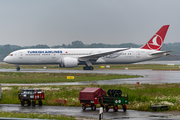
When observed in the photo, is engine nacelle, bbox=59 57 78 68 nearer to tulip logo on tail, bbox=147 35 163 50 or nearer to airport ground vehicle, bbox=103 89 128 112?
tulip logo on tail, bbox=147 35 163 50

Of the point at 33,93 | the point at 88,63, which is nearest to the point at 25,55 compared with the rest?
the point at 88,63

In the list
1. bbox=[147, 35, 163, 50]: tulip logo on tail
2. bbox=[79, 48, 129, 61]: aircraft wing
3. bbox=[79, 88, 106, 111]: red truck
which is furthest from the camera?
bbox=[147, 35, 163, 50]: tulip logo on tail

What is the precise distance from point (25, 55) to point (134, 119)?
46292 mm

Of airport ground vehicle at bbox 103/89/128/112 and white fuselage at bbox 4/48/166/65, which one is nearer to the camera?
airport ground vehicle at bbox 103/89/128/112

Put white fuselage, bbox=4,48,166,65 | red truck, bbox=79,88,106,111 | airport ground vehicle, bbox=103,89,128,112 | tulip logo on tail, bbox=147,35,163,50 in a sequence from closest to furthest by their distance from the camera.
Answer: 1. airport ground vehicle, bbox=103,89,128,112
2. red truck, bbox=79,88,106,111
3. white fuselage, bbox=4,48,166,65
4. tulip logo on tail, bbox=147,35,163,50

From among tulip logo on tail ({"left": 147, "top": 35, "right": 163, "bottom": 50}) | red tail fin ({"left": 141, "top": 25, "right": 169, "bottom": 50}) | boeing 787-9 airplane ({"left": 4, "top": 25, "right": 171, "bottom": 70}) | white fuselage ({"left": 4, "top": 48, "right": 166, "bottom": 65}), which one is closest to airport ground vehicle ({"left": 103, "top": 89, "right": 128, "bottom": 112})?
boeing 787-9 airplane ({"left": 4, "top": 25, "right": 171, "bottom": 70})

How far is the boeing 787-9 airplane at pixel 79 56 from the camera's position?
187 feet

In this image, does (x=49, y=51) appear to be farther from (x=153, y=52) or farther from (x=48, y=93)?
(x=48, y=93)

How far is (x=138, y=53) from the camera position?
59.5 m

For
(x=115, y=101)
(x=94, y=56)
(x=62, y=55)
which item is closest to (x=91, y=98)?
(x=115, y=101)

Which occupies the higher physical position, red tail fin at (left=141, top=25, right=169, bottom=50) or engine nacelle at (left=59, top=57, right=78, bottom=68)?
red tail fin at (left=141, top=25, right=169, bottom=50)

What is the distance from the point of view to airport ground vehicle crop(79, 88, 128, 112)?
16.9 meters

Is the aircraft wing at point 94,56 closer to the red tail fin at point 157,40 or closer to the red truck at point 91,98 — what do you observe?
the red tail fin at point 157,40

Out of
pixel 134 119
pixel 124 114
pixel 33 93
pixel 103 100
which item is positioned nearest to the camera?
pixel 134 119
